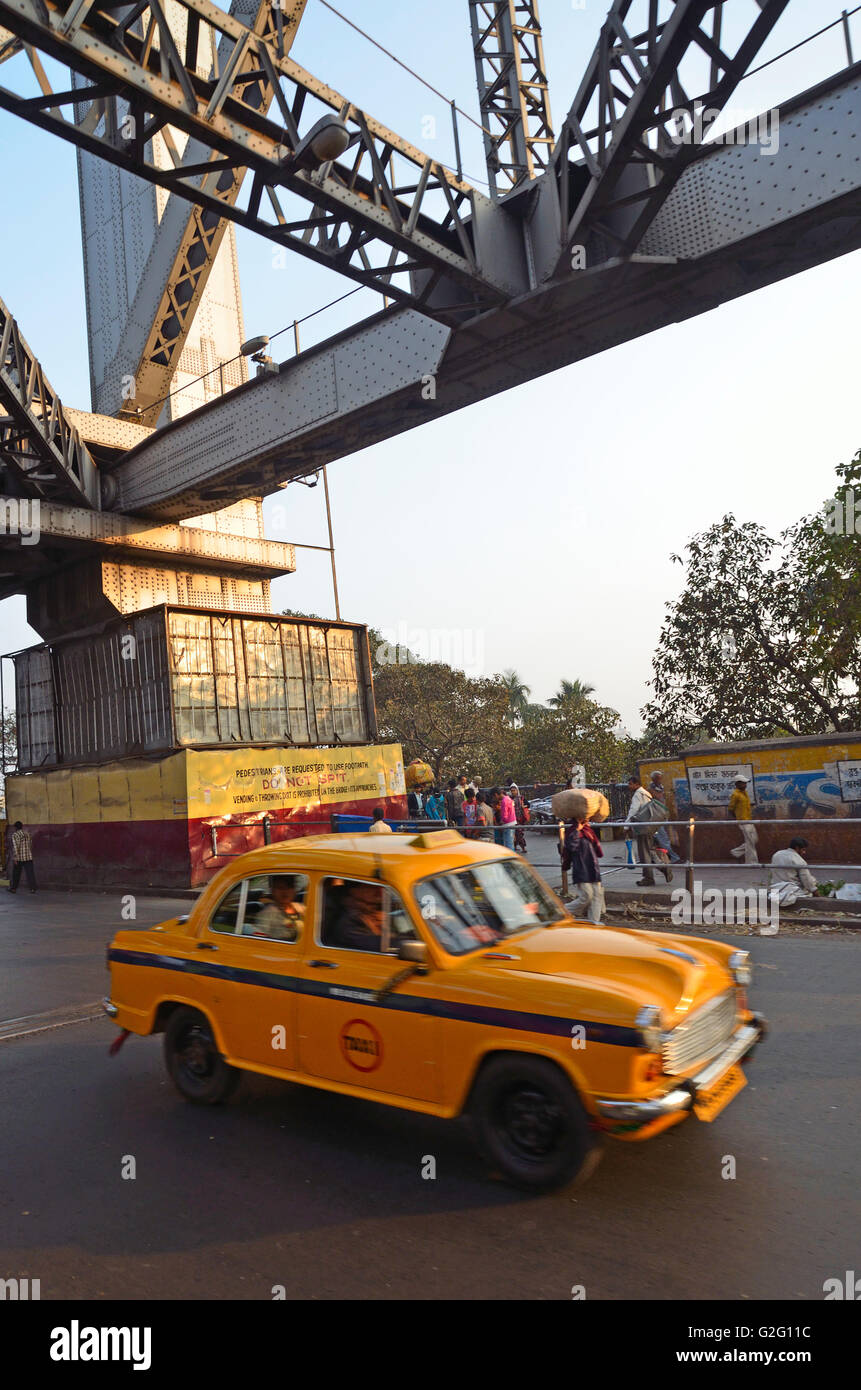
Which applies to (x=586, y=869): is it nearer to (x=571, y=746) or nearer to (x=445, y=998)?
(x=445, y=998)

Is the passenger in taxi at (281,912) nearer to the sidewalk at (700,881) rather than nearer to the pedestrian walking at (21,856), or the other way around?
the sidewalk at (700,881)

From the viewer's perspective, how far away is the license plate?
13.2ft

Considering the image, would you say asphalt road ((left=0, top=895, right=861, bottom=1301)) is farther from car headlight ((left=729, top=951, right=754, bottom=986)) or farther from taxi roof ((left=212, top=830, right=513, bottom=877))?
taxi roof ((left=212, top=830, right=513, bottom=877))

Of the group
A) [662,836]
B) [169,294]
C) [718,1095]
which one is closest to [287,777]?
[662,836]

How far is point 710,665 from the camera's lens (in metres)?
21.3

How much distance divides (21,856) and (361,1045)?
1754cm

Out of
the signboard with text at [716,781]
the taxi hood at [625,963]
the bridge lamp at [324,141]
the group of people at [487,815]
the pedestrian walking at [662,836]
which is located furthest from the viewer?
the group of people at [487,815]

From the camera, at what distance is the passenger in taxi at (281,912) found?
505 cm

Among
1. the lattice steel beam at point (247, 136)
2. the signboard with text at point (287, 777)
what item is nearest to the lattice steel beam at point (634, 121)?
the lattice steel beam at point (247, 136)

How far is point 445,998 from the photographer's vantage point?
4.28 meters

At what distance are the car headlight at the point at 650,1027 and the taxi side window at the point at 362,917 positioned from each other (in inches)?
48.6

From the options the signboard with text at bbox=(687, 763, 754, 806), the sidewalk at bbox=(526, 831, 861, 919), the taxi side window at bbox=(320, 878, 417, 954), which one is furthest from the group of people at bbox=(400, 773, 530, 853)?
the taxi side window at bbox=(320, 878, 417, 954)

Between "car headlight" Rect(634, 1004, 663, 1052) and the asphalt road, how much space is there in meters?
0.74
